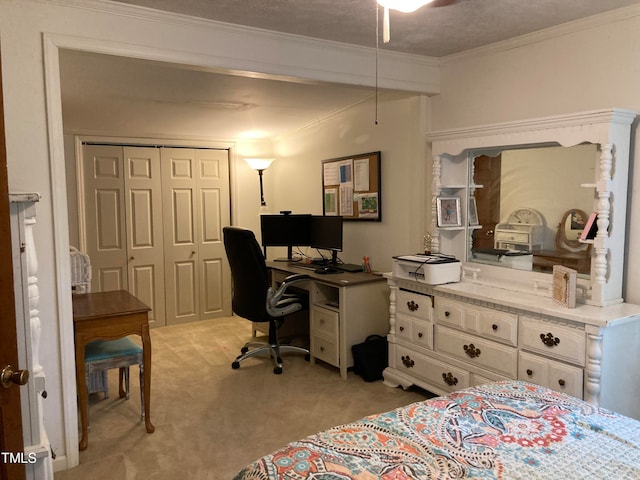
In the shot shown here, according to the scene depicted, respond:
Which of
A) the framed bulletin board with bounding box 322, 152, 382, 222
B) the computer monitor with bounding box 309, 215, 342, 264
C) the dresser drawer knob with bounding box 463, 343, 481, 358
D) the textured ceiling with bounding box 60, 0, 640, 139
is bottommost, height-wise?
the dresser drawer knob with bounding box 463, 343, 481, 358

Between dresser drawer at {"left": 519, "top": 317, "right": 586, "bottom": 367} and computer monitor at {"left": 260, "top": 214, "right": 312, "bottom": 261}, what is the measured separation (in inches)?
99.3

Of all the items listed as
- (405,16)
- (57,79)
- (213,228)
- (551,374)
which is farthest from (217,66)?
(213,228)

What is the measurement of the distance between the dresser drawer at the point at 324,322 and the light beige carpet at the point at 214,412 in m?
0.31

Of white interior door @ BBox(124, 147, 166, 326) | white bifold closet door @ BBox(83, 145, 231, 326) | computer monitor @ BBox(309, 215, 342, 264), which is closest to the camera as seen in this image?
computer monitor @ BBox(309, 215, 342, 264)

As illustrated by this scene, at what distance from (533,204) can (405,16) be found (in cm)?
133

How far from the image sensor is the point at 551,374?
241 centimetres

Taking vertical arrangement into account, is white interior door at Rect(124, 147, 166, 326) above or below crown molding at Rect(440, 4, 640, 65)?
below

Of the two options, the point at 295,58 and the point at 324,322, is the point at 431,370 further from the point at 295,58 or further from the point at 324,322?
the point at 295,58

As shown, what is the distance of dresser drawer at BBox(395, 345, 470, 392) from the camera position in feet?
9.66

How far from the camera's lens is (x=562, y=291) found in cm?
245

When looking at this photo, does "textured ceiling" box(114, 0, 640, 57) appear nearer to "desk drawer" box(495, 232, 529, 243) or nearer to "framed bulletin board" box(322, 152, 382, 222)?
"desk drawer" box(495, 232, 529, 243)

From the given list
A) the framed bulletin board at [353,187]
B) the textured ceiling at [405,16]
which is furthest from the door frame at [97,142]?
the textured ceiling at [405,16]

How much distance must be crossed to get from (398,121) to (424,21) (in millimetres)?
1282

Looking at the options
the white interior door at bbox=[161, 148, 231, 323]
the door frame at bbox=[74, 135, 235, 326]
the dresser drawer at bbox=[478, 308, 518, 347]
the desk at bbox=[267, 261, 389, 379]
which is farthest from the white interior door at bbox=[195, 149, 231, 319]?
the dresser drawer at bbox=[478, 308, 518, 347]
